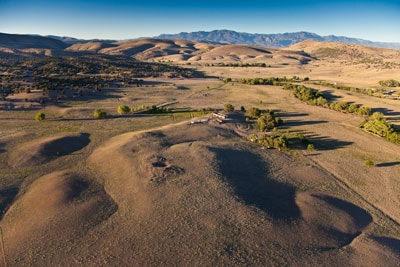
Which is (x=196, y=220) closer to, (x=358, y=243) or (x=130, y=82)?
(x=358, y=243)

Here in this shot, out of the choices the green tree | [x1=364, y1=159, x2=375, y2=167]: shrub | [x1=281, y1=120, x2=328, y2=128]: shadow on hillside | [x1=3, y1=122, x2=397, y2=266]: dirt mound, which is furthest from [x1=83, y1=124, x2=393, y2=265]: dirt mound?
[x1=281, y1=120, x2=328, y2=128]: shadow on hillside

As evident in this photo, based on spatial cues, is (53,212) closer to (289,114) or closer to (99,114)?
(99,114)

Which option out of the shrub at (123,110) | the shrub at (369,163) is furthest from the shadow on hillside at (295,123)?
the shrub at (123,110)

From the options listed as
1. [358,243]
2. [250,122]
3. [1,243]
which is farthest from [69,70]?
[358,243]

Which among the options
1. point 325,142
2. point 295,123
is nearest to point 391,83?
point 295,123

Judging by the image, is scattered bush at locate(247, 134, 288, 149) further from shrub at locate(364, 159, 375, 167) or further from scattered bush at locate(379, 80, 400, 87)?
scattered bush at locate(379, 80, 400, 87)

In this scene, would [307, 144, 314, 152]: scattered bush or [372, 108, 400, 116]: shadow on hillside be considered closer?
[307, 144, 314, 152]: scattered bush
